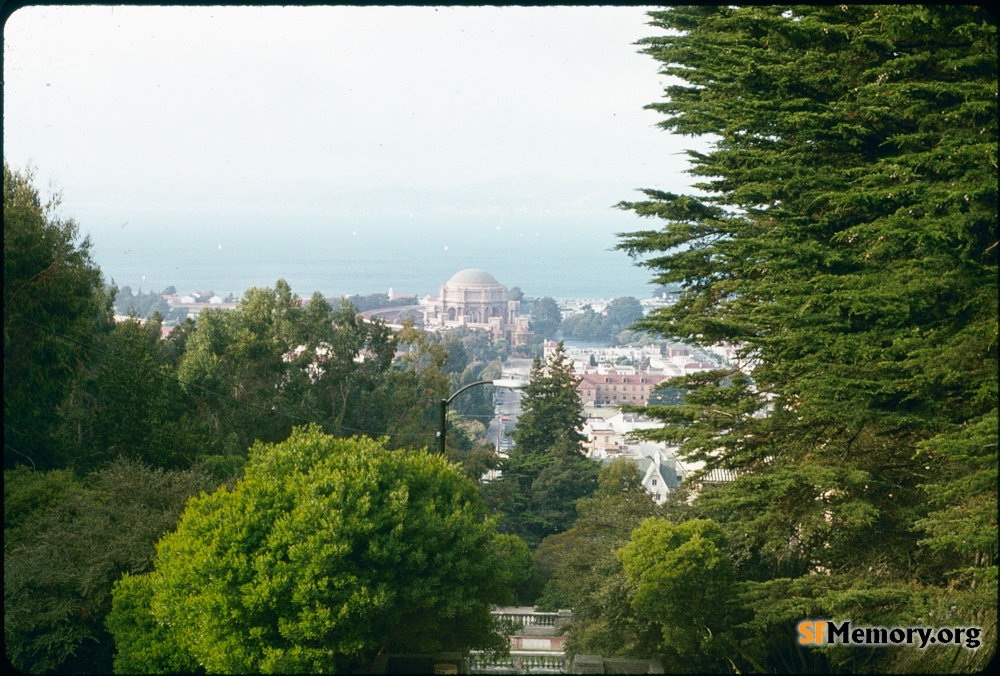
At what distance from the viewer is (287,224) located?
30812 millimetres

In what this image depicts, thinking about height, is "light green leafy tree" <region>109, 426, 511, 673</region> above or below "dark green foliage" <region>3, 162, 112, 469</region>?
below

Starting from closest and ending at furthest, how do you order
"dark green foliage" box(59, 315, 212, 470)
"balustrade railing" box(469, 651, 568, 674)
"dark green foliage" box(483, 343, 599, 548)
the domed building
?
"balustrade railing" box(469, 651, 568, 674) < "dark green foliage" box(59, 315, 212, 470) < "dark green foliage" box(483, 343, 599, 548) < the domed building

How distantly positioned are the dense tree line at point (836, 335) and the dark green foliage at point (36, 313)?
8.73 m

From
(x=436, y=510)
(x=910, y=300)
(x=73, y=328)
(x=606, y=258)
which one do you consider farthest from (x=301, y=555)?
(x=606, y=258)

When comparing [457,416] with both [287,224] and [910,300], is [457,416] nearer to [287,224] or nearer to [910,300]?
[287,224]

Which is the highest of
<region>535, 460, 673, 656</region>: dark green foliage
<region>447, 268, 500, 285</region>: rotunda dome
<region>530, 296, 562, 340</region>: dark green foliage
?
<region>447, 268, 500, 285</region>: rotunda dome

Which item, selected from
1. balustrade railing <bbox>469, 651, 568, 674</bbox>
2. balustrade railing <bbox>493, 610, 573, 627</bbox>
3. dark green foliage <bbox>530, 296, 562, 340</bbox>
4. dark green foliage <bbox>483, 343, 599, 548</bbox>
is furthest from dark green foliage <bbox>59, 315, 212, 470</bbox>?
dark green foliage <bbox>530, 296, 562, 340</bbox>

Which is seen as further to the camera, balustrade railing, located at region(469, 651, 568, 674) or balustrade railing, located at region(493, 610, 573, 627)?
balustrade railing, located at region(493, 610, 573, 627)

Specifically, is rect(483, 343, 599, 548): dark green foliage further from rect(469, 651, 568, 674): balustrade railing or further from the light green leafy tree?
the light green leafy tree

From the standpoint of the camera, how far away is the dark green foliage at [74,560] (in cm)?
1012

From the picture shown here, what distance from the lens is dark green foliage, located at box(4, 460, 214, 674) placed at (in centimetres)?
1012

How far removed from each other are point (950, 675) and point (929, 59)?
238 inches

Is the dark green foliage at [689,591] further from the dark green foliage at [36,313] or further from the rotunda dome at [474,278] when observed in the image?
the rotunda dome at [474,278]

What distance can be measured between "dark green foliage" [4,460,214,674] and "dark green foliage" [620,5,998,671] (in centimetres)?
650
